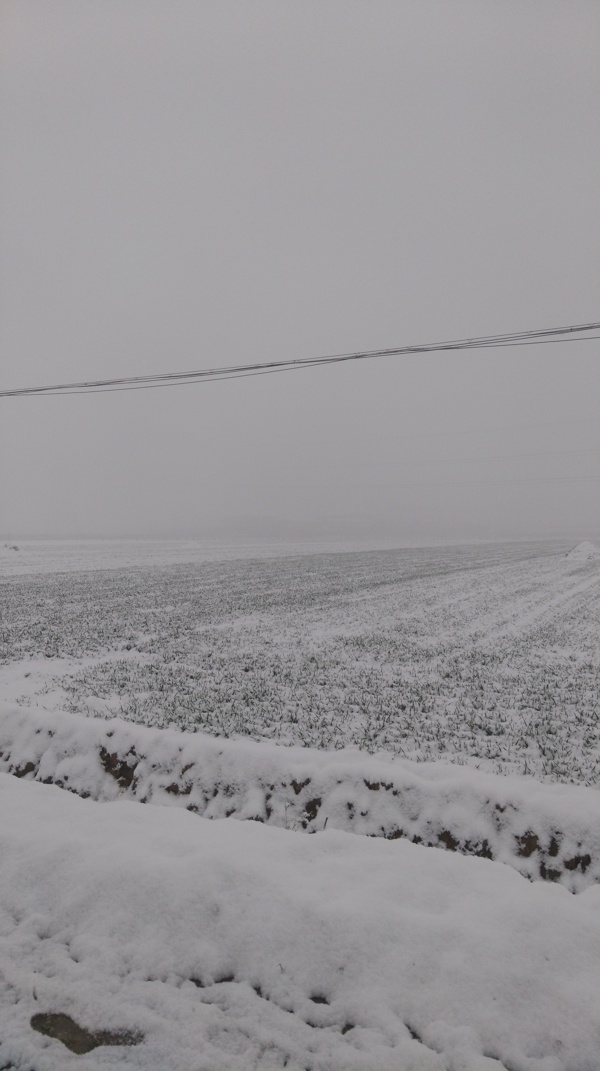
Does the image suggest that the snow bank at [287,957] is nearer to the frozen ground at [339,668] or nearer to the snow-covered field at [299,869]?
the snow-covered field at [299,869]

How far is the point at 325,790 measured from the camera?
17.0 feet

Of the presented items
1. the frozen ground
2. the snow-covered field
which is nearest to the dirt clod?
the snow-covered field

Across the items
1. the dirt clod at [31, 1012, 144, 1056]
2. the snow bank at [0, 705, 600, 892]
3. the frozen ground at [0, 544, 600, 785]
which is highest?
the dirt clod at [31, 1012, 144, 1056]

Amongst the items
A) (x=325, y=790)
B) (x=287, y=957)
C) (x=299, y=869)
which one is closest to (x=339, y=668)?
(x=325, y=790)

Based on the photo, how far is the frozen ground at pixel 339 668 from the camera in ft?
21.7

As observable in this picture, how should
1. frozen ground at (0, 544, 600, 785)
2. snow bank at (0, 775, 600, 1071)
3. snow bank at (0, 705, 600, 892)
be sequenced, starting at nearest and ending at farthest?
snow bank at (0, 775, 600, 1071), snow bank at (0, 705, 600, 892), frozen ground at (0, 544, 600, 785)

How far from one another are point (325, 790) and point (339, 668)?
453 cm

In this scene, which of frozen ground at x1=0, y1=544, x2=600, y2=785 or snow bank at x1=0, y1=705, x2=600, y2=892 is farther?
frozen ground at x1=0, y1=544, x2=600, y2=785

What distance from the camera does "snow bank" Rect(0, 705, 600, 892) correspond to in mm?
4449

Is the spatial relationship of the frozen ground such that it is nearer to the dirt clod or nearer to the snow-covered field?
the snow-covered field

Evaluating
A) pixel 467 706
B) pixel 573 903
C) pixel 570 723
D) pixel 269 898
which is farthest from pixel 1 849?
pixel 570 723

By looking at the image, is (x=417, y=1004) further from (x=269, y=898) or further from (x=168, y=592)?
(x=168, y=592)

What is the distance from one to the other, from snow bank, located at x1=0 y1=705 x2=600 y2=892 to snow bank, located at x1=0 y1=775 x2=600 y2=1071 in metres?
0.54

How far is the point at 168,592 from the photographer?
67.7 ft
